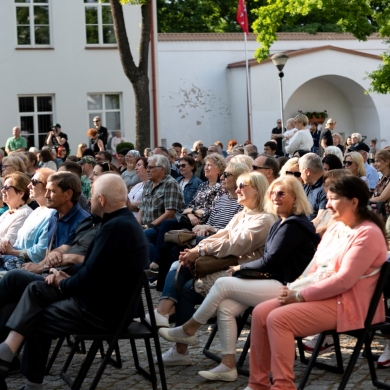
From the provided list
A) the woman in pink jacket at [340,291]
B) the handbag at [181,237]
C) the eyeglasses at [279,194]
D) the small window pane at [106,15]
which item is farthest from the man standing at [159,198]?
the small window pane at [106,15]

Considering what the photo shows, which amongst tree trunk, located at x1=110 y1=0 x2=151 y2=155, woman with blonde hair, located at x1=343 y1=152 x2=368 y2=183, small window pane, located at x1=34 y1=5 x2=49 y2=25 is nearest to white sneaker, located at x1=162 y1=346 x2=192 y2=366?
woman with blonde hair, located at x1=343 y1=152 x2=368 y2=183

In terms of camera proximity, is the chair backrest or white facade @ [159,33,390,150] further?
white facade @ [159,33,390,150]

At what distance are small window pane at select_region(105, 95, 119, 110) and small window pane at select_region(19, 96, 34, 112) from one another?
244cm

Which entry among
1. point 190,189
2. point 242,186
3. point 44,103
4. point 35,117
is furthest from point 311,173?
point 44,103

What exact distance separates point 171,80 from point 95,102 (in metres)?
2.98

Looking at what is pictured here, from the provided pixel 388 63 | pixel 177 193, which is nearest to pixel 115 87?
pixel 388 63

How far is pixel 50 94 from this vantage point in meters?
28.5

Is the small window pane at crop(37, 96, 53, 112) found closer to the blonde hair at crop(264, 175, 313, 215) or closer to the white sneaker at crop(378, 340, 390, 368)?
the blonde hair at crop(264, 175, 313, 215)

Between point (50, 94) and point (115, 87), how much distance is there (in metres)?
2.10

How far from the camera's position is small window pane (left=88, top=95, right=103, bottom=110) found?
28891 millimetres

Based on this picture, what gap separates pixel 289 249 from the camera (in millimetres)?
6168

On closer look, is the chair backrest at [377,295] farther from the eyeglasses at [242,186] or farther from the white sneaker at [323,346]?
the eyeglasses at [242,186]

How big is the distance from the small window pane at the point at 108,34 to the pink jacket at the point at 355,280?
79.3 ft

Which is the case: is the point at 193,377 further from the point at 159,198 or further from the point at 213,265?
the point at 159,198
